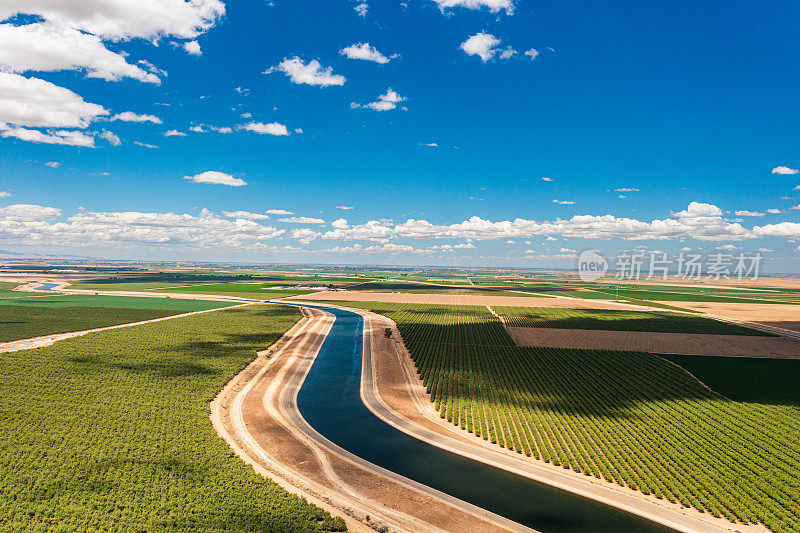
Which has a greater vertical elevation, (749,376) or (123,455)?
(749,376)

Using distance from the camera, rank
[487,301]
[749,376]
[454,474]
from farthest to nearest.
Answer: [487,301]
[749,376]
[454,474]

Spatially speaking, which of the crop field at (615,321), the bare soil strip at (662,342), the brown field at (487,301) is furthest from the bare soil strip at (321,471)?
the brown field at (487,301)

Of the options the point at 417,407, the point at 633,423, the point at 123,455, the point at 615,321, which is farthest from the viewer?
the point at 615,321

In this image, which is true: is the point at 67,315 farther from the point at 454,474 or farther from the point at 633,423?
the point at 633,423

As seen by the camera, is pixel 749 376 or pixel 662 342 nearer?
pixel 749 376

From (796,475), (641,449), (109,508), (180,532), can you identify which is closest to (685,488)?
(641,449)

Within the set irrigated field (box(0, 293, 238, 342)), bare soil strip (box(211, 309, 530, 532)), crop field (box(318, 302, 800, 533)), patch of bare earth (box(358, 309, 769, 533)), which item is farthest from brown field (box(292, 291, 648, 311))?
bare soil strip (box(211, 309, 530, 532))

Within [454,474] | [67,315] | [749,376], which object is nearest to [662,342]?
[749,376]
